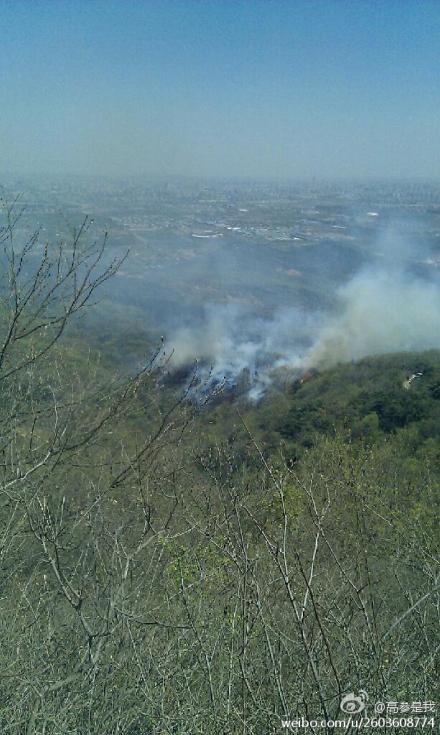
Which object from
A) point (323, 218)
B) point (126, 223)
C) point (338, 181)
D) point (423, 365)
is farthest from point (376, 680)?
point (338, 181)

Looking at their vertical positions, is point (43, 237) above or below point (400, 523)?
above

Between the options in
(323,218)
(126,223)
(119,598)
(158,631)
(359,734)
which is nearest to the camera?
(359,734)

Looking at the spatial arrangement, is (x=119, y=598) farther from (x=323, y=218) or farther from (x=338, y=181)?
(x=338, y=181)

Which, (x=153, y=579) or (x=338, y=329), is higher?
(x=153, y=579)

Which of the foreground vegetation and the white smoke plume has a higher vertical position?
the foreground vegetation

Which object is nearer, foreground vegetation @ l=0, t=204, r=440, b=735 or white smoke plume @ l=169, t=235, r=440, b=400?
foreground vegetation @ l=0, t=204, r=440, b=735

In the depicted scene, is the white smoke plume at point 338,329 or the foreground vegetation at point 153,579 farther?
the white smoke plume at point 338,329

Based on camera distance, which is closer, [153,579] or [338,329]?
[153,579]

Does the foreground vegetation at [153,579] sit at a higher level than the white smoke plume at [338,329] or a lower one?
higher
